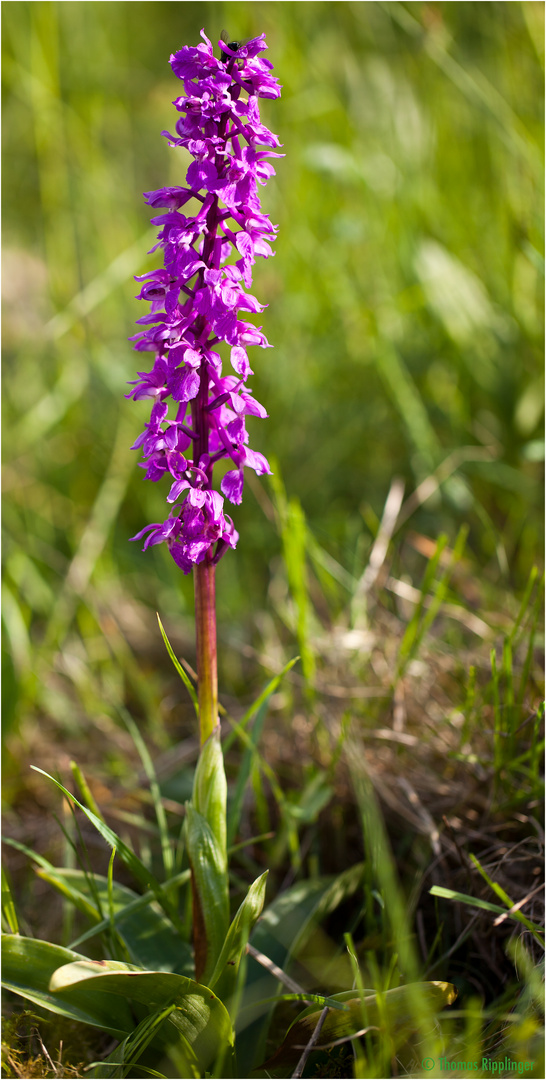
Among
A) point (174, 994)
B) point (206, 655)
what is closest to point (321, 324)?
point (206, 655)

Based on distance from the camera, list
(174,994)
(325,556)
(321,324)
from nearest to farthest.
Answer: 1. (174,994)
2. (325,556)
3. (321,324)

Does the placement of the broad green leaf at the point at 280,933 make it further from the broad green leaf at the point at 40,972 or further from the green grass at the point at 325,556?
the broad green leaf at the point at 40,972

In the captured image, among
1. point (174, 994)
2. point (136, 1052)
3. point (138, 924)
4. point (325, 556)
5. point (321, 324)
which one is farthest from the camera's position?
point (321, 324)

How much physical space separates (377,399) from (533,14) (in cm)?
204

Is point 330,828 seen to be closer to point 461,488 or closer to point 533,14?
point 461,488

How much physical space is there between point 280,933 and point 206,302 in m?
1.79

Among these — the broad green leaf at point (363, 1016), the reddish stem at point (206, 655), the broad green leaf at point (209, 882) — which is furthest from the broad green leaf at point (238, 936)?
the reddish stem at point (206, 655)

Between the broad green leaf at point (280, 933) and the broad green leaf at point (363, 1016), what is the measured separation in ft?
0.48

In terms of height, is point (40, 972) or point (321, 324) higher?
point (321, 324)

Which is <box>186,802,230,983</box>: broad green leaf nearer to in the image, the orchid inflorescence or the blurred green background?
the orchid inflorescence

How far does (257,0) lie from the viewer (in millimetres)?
4883

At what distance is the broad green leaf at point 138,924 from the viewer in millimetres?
1989

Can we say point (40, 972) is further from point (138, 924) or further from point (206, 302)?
point (206, 302)

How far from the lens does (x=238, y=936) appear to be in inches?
72.3
